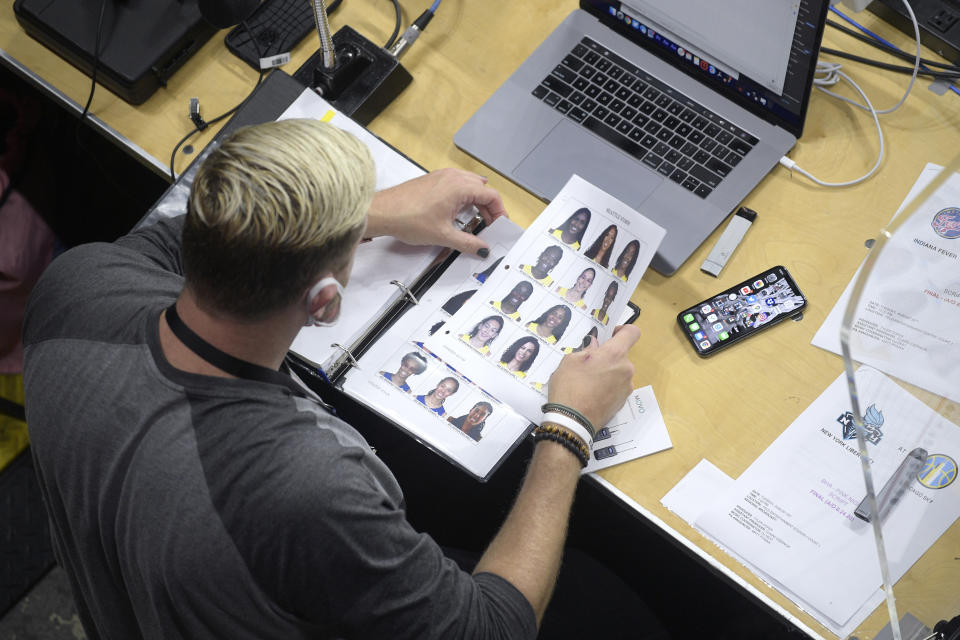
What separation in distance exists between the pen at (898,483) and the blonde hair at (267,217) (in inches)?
28.3

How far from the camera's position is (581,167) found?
1.28 meters

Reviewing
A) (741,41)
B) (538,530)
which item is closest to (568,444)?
(538,530)

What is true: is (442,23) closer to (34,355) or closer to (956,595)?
(34,355)

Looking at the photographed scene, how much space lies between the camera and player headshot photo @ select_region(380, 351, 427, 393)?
3.76ft

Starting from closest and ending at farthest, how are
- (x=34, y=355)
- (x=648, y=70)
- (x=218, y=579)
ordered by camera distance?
1. (x=218, y=579)
2. (x=34, y=355)
3. (x=648, y=70)

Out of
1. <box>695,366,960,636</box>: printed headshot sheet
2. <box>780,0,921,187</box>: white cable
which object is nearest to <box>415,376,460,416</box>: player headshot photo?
<box>695,366,960,636</box>: printed headshot sheet

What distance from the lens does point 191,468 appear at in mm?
856

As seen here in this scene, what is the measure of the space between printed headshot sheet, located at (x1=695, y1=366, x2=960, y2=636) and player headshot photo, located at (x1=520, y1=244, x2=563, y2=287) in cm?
37

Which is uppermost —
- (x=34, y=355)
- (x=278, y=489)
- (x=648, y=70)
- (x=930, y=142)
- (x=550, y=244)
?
(x=930, y=142)

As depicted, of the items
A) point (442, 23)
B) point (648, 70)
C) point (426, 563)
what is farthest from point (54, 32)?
point (426, 563)

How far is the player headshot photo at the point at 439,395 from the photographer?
1130mm

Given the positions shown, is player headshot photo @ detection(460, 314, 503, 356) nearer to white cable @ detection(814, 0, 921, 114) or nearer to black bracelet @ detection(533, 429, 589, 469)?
black bracelet @ detection(533, 429, 589, 469)

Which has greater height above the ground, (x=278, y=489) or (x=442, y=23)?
(x=442, y=23)

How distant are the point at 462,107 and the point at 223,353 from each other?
0.64 m
